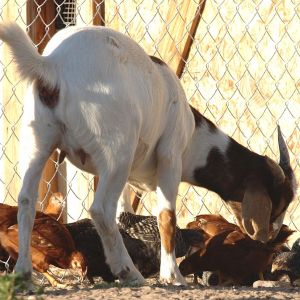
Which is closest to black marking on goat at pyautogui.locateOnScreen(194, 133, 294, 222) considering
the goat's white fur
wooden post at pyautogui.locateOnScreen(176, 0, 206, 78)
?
the goat's white fur

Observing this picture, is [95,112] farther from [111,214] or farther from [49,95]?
[111,214]

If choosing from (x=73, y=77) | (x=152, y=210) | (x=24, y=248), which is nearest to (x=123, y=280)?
(x=24, y=248)

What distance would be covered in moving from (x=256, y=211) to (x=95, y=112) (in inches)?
85.3

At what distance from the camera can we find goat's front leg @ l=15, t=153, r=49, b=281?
5949 mm

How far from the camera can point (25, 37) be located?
5.89 metres

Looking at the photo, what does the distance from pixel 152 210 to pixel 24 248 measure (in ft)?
11.3

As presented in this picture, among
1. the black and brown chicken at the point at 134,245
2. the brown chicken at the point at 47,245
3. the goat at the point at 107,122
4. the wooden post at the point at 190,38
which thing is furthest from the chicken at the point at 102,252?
the wooden post at the point at 190,38

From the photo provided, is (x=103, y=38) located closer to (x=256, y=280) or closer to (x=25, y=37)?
(x=25, y=37)

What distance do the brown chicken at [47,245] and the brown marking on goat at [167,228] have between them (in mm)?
655

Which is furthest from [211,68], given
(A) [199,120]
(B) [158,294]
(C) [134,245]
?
(B) [158,294]

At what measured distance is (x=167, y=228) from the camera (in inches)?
269

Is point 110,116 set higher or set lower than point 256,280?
higher

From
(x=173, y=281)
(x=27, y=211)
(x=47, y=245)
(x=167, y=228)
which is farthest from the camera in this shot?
(x=47, y=245)

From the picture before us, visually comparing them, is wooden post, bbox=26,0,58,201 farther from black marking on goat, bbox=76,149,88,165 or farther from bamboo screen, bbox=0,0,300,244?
black marking on goat, bbox=76,149,88,165
